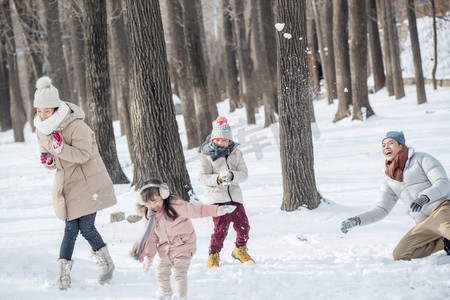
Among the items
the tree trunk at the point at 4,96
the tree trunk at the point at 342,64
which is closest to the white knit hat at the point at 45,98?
the tree trunk at the point at 342,64

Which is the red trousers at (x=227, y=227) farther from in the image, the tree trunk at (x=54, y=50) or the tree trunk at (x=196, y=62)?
the tree trunk at (x=54, y=50)

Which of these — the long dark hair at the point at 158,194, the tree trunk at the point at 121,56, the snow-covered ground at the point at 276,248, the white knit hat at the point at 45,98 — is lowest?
the snow-covered ground at the point at 276,248

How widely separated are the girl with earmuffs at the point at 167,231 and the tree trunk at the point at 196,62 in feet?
32.9

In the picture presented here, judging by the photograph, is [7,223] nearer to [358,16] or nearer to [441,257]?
[441,257]

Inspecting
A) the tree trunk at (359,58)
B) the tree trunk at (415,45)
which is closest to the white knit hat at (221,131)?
the tree trunk at (359,58)

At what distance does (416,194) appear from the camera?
15.5 ft

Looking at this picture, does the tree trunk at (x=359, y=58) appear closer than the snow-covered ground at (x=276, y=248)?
No

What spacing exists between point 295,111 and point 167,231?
3497 mm

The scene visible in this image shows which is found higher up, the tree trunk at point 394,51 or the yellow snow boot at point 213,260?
the tree trunk at point 394,51

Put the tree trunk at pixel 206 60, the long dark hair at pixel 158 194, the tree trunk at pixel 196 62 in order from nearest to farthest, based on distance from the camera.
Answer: the long dark hair at pixel 158 194 < the tree trunk at pixel 196 62 < the tree trunk at pixel 206 60

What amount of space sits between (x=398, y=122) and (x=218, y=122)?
9930mm

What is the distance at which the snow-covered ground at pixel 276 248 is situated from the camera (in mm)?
4316

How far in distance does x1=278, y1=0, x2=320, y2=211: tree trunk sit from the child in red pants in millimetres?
1918

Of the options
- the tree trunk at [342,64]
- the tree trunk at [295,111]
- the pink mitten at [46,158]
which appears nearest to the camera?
the pink mitten at [46,158]
